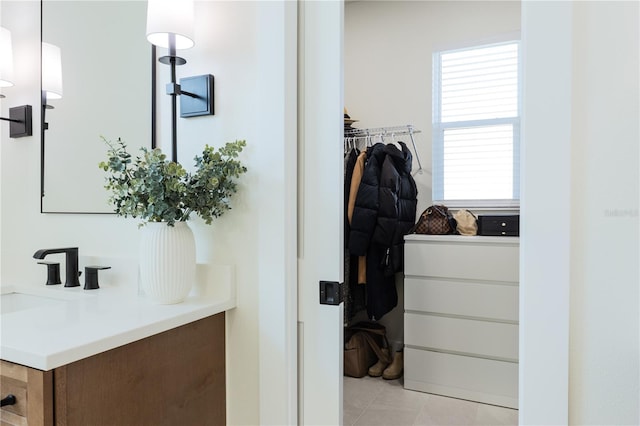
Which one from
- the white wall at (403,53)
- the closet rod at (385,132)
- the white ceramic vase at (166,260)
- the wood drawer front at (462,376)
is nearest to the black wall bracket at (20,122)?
the white ceramic vase at (166,260)

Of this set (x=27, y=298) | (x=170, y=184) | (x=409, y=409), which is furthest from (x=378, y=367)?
(x=170, y=184)

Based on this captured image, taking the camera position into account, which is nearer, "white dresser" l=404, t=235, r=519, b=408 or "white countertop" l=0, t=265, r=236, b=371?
"white countertop" l=0, t=265, r=236, b=371

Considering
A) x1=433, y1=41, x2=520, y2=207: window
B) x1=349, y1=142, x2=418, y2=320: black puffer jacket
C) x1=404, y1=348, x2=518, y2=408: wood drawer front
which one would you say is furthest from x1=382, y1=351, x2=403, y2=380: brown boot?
x1=433, y1=41, x2=520, y2=207: window

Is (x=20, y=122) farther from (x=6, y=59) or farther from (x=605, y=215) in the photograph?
(x=605, y=215)

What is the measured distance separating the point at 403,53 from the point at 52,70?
7.56ft

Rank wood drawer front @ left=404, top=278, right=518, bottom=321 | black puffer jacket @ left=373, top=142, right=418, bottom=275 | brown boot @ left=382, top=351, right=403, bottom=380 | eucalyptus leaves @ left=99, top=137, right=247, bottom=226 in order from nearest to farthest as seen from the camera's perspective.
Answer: eucalyptus leaves @ left=99, top=137, right=247, bottom=226 → wood drawer front @ left=404, top=278, right=518, bottom=321 → black puffer jacket @ left=373, top=142, right=418, bottom=275 → brown boot @ left=382, top=351, right=403, bottom=380

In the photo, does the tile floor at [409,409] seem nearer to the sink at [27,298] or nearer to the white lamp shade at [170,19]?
the sink at [27,298]

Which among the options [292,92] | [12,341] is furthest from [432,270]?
[12,341]

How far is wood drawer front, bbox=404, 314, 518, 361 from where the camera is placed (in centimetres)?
242

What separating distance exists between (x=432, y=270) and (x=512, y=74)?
57.0 inches

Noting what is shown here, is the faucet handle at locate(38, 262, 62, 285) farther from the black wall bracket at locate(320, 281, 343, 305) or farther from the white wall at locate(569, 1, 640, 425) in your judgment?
the white wall at locate(569, 1, 640, 425)

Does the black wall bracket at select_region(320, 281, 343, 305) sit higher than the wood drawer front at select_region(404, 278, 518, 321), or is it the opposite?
the black wall bracket at select_region(320, 281, 343, 305)

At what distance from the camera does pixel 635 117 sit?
0.87 meters

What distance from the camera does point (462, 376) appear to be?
2.53 m
